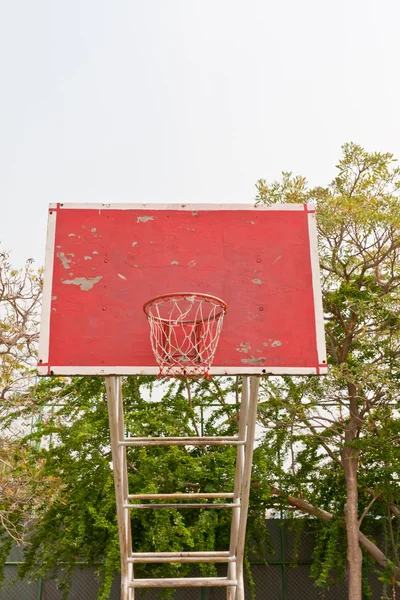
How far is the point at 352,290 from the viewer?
9047 millimetres

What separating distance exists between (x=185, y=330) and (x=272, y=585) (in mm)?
6720

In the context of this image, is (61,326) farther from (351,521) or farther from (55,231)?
(351,521)

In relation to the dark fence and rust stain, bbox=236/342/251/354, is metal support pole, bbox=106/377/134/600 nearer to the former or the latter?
rust stain, bbox=236/342/251/354

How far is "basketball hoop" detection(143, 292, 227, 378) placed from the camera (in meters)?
4.62

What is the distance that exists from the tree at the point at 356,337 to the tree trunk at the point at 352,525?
0.04ft

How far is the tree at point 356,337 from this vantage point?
8.61 m

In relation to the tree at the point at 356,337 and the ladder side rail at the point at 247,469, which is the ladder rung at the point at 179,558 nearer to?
the ladder side rail at the point at 247,469

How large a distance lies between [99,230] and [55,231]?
32cm

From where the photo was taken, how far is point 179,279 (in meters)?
5.02

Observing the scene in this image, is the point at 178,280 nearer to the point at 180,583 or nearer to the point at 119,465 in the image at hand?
the point at 119,465

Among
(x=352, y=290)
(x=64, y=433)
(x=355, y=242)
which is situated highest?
(x=355, y=242)

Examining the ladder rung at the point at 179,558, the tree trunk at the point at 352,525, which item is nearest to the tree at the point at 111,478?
the tree trunk at the point at 352,525

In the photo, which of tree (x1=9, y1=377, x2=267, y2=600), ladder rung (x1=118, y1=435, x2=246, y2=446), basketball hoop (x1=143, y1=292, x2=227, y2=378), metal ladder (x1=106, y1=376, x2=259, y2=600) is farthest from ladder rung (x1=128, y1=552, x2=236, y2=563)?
basketball hoop (x1=143, y1=292, x2=227, y2=378)

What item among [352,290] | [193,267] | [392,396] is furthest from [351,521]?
[193,267]
